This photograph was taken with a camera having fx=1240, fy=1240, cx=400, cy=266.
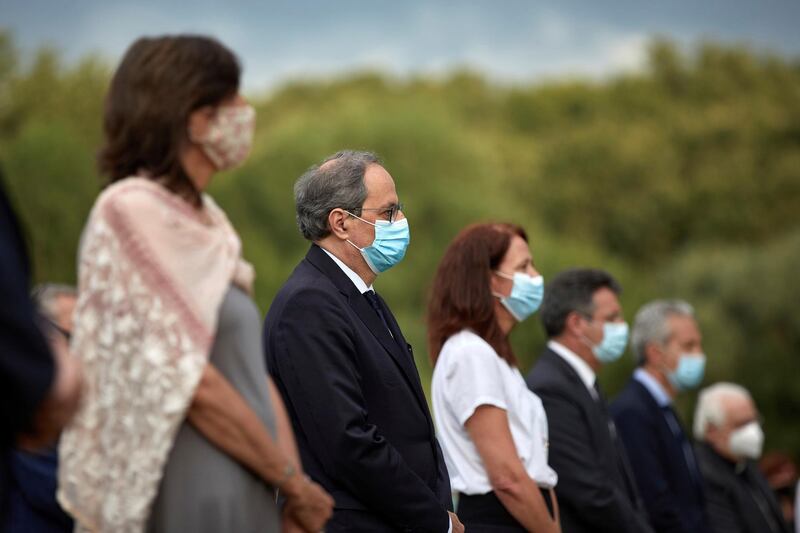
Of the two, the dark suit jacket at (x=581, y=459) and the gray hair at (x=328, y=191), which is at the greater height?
the gray hair at (x=328, y=191)

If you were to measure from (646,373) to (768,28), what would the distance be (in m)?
63.2

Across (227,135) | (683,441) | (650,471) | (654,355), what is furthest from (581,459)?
(227,135)

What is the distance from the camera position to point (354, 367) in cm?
461

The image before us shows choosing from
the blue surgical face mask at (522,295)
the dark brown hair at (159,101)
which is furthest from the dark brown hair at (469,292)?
the dark brown hair at (159,101)

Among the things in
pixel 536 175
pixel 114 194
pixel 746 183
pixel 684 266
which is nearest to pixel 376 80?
pixel 536 175

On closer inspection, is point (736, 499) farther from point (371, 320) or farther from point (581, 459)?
point (371, 320)

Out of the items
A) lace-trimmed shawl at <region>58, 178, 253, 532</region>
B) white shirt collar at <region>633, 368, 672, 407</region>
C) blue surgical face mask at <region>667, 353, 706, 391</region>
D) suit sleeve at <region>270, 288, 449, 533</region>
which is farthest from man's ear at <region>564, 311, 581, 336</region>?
lace-trimmed shawl at <region>58, 178, 253, 532</region>

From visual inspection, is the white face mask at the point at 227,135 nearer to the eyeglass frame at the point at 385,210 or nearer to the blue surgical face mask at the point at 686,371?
the eyeglass frame at the point at 385,210

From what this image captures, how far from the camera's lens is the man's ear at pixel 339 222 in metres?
5.03

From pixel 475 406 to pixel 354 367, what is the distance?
44.4 inches

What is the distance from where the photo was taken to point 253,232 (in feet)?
116

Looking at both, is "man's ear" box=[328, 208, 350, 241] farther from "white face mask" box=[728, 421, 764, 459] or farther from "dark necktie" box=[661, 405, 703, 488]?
"white face mask" box=[728, 421, 764, 459]

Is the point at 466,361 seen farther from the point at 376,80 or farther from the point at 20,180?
the point at 376,80

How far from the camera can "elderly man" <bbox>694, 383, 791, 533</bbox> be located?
9195 millimetres
